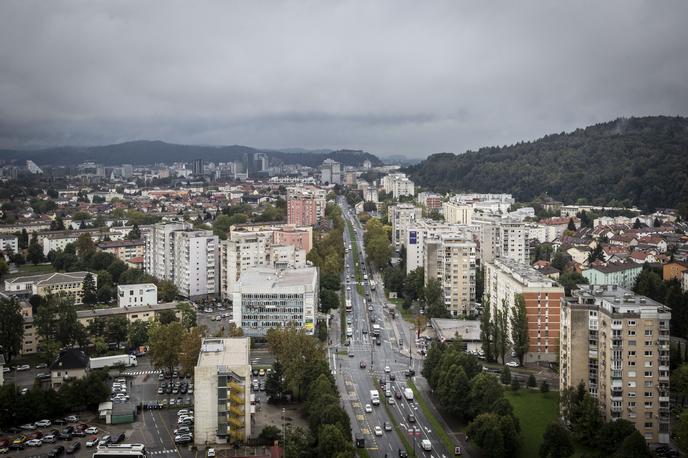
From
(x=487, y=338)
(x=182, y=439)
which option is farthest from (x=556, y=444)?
(x=487, y=338)

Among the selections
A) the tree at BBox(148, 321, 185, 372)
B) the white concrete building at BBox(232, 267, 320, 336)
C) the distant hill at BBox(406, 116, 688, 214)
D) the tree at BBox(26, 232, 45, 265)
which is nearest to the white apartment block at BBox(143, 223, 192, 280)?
the tree at BBox(26, 232, 45, 265)

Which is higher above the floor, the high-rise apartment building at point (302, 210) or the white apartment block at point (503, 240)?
the high-rise apartment building at point (302, 210)

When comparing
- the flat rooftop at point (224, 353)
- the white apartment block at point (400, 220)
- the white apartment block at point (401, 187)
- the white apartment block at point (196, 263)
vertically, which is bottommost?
the flat rooftop at point (224, 353)

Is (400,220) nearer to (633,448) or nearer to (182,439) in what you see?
(182,439)

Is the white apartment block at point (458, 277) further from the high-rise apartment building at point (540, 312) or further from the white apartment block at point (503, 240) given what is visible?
the high-rise apartment building at point (540, 312)

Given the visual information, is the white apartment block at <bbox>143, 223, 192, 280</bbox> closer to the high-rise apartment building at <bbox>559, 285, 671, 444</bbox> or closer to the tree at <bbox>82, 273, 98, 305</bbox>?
the tree at <bbox>82, 273, 98, 305</bbox>

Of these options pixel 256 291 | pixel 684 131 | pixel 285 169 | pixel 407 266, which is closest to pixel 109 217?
pixel 407 266

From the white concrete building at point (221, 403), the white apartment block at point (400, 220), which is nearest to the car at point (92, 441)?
the white concrete building at point (221, 403)

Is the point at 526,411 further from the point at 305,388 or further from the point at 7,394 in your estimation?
the point at 7,394
